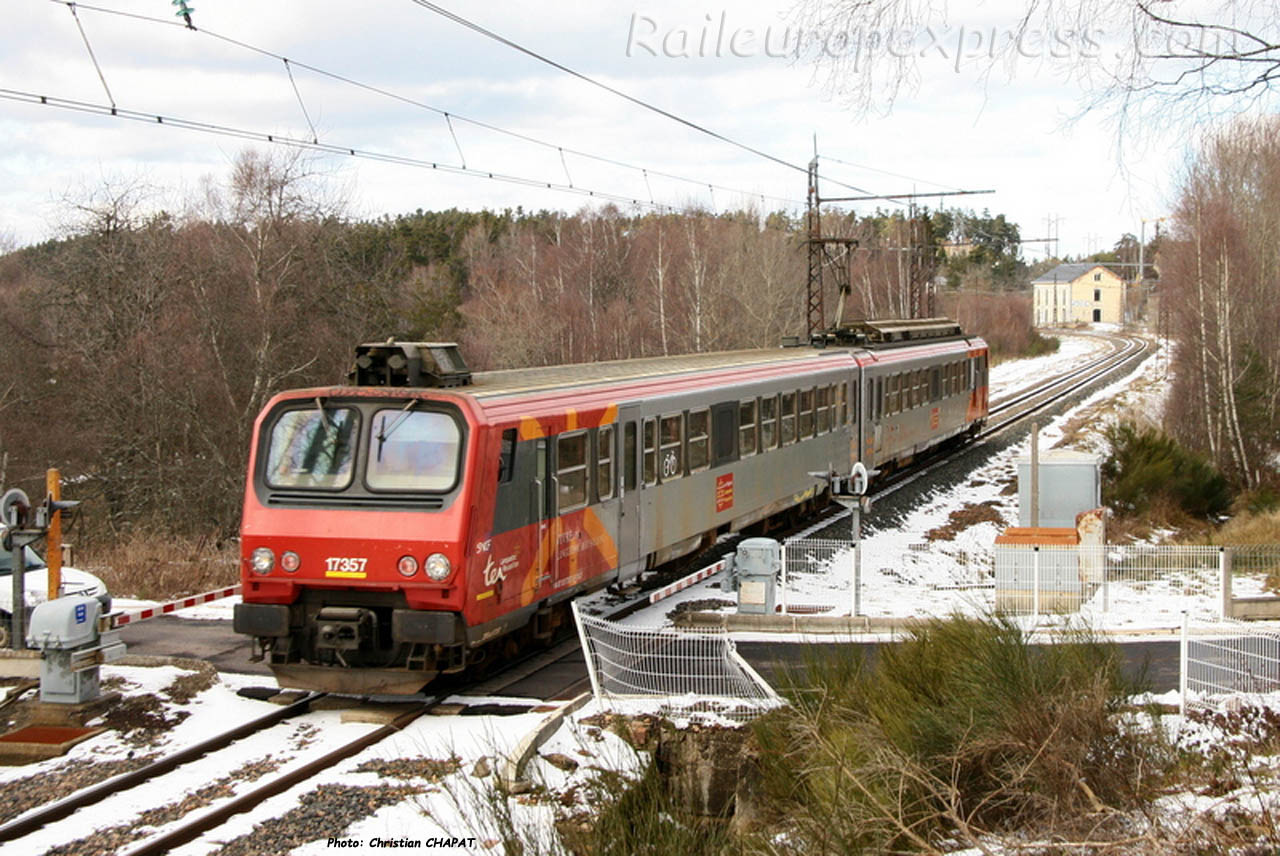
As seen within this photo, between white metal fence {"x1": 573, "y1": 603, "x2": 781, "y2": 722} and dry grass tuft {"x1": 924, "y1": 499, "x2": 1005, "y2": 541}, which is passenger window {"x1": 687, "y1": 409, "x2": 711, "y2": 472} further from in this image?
dry grass tuft {"x1": 924, "y1": 499, "x2": 1005, "y2": 541}

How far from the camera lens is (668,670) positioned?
9922 millimetres

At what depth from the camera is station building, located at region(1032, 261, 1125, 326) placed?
13512 cm

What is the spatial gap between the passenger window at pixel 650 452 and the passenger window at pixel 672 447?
0.50ft

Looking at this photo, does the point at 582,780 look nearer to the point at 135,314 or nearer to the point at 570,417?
the point at 570,417

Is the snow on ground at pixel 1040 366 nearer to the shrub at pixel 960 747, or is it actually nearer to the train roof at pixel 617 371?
the train roof at pixel 617 371

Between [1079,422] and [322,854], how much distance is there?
109ft

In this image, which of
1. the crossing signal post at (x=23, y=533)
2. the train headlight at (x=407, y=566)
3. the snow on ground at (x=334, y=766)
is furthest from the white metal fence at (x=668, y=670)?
the crossing signal post at (x=23, y=533)

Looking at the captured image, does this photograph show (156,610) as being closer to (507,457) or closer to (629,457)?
(507,457)

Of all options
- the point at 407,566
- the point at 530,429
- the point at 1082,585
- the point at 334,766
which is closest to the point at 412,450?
the point at 407,566

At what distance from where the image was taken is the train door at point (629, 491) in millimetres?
12516

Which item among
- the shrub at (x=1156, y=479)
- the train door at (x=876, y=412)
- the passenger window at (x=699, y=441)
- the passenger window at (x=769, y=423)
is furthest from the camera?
the shrub at (x=1156, y=479)

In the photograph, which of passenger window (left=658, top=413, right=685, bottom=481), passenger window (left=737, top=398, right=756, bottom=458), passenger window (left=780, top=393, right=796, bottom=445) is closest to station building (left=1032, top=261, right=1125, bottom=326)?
passenger window (left=780, top=393, right=796, bottom=445)

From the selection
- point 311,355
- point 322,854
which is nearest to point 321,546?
point 322,854

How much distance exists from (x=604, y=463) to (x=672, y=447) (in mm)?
1870
